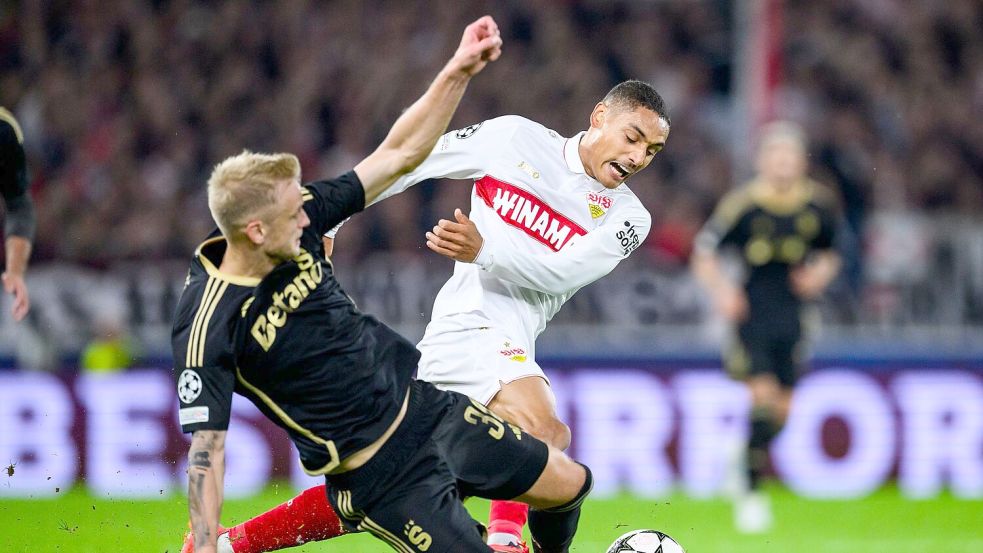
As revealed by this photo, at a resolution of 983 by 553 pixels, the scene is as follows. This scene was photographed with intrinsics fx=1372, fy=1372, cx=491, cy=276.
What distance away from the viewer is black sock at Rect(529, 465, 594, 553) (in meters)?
5.24

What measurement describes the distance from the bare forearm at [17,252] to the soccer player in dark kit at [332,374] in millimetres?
2472

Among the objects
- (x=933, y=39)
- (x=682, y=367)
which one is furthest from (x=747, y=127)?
(x=933, y=39)

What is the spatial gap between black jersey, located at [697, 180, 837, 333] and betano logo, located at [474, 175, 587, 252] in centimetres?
430

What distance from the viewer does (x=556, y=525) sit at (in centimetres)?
539

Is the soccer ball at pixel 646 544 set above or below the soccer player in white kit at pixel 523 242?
below

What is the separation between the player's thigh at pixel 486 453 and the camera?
4840 mm

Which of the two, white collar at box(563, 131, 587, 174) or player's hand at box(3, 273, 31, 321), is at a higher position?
white collar at box(563, 131, 587, 174)

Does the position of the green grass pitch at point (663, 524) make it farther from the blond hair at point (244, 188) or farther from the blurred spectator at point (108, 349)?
the blond hair at point (244, 188)

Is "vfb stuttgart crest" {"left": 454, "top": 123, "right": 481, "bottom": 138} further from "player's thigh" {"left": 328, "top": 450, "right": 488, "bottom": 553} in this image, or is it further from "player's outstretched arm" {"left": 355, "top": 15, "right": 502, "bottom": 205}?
"player's thigh" {"left": 328, "top": 450, "right": 488, "bottom": 553}

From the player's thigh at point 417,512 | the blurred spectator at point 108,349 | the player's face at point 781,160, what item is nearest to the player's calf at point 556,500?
the player's thigh at point 417,512

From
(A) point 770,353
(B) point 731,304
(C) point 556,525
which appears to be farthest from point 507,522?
(A) point 770,353

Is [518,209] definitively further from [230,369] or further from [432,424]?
[230,369]

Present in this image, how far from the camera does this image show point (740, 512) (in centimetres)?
944

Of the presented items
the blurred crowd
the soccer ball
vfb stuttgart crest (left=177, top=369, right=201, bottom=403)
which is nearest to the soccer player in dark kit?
vfb stuttgart crest (left=177, top=369, right=201, bottom=403)
